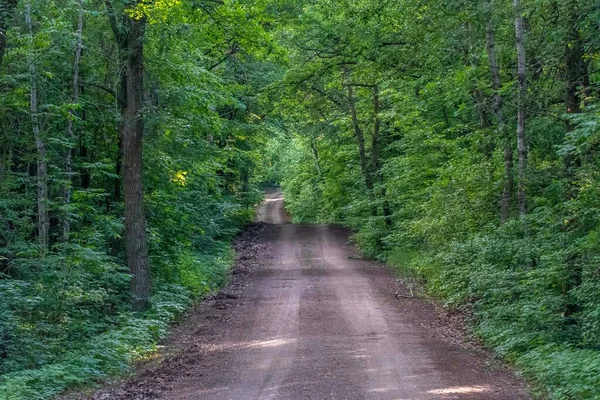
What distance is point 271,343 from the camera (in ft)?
40.5

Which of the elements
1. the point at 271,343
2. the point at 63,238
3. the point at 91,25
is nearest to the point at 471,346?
the point at 271,343

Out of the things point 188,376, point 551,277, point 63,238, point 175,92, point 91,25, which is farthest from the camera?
point 175,92

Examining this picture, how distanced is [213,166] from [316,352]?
1048 cm

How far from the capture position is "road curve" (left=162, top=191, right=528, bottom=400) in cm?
907

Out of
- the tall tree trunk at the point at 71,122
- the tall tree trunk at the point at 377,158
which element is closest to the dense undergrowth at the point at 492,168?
the tall tree trunk at the point at 377,158

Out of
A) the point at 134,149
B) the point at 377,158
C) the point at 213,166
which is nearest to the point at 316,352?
the point at 134,149

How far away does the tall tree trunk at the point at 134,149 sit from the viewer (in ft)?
45.1

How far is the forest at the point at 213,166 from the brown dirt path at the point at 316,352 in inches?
27.1

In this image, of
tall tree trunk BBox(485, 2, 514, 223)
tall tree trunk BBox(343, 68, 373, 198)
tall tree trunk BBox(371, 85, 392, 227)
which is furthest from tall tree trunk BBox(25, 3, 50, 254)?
tall tree trunk BBox(343, 68, 373, 198)

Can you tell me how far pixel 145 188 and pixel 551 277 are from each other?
9.83m

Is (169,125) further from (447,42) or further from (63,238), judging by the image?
(447,42)

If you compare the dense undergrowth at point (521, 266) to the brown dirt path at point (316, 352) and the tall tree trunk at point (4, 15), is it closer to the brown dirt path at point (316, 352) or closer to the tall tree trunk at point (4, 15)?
the brown dirt path at point (316, 352)

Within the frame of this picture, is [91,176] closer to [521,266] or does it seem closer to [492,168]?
[492,168]

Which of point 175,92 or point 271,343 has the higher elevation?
point 175,92
